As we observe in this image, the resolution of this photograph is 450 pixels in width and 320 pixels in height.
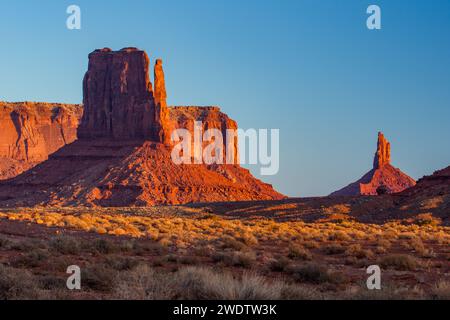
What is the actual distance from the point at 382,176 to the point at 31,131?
95677 mm

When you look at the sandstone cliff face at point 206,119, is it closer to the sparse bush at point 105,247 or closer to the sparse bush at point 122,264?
the sparse bush at point 105,247

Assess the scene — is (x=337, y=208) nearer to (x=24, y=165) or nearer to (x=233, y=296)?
(x=233, y=296)

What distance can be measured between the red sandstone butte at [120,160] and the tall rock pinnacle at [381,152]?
27866mm

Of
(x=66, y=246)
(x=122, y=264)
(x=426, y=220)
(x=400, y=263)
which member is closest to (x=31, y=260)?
(x=122, y=264)

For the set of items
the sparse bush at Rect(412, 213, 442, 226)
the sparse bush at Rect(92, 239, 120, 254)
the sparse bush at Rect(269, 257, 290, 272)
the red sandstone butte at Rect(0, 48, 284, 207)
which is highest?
the red sandstone butte at Rect(0, 48, 284, 207)

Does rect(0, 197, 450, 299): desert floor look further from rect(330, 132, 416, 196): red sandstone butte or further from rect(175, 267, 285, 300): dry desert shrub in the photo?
rect(330, 132, 416, 196): red sandstone butte

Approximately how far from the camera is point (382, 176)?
466 ft

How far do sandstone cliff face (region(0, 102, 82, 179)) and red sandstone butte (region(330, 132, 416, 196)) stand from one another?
80841 mm

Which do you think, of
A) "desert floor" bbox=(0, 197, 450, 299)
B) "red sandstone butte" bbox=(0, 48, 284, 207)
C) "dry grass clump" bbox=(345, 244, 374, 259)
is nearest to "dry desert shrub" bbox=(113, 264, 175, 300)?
"desert floor" bbox=(0, 197, 450, 299)

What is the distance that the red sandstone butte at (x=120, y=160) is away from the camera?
9450 centimetres

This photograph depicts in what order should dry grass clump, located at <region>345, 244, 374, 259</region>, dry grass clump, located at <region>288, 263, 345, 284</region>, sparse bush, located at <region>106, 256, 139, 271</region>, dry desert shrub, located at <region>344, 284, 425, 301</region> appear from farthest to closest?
dry grass clump, located at <region>345, 244, 374, 259</region>, sparse bush, located at <region>106, 256, 139, 271</region>, dry grass clump, located at <region>288, 263, 345, 284</region>, dry desert shrub, located at <region>344, 284, 425, 301</region>

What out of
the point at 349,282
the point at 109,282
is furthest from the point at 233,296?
the point at 349,282

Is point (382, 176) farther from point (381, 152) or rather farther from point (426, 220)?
point (426, 220)

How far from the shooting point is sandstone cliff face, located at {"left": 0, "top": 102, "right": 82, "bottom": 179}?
16775 cm
